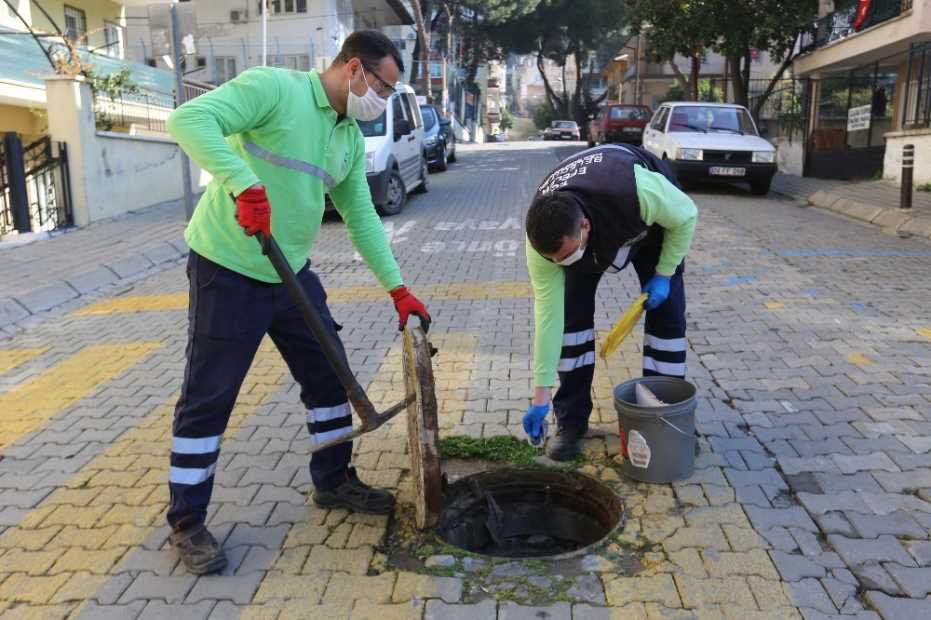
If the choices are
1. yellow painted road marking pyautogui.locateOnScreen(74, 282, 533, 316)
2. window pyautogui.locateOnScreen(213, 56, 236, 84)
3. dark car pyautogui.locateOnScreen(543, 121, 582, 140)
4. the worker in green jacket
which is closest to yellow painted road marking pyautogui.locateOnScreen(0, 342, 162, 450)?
yellow painted road marking pyautogui.locateOnScreen(74, 282, 533, 316)

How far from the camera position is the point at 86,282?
8.86m

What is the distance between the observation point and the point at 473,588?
9.93 feet

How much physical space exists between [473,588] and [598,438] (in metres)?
1.50

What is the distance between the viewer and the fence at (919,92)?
15234 mm

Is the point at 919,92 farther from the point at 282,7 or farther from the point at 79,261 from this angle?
the point at 282,7

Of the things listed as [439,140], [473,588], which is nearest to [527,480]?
[473,588]

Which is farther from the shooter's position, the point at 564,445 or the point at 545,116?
the point at 545,116

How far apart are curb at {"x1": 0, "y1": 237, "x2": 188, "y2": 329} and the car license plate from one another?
8924 mm

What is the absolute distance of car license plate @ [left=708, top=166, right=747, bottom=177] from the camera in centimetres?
1460

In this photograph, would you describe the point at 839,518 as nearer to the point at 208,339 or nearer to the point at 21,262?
the point at 208,339

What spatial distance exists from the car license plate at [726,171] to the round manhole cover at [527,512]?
38.7 feet

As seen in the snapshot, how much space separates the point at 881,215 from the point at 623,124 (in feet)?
Answer: 53.6

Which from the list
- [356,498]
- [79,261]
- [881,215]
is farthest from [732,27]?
[356,498]

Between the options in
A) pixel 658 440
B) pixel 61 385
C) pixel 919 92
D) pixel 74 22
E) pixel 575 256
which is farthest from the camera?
pixel 74 22
